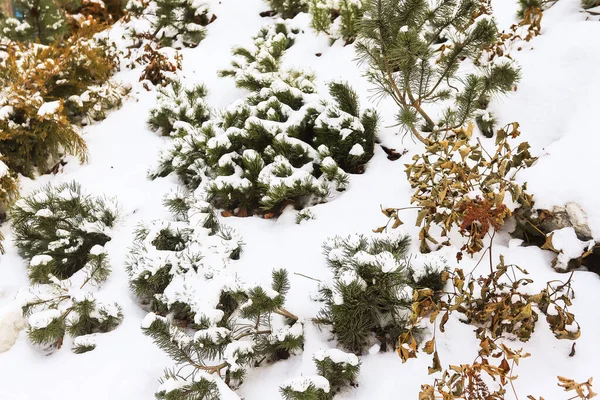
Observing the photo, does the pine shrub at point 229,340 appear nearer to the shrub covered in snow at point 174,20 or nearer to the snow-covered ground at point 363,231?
the snow-covered ground at point 363,231

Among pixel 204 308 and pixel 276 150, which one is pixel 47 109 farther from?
pixel 204 308

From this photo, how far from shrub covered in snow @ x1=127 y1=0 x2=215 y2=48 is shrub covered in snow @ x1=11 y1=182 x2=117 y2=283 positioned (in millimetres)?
3278

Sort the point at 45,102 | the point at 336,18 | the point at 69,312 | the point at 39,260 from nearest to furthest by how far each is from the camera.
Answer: the point at 69,312 < the point at 39,260 < the point at 45,102 < the point at 336,18

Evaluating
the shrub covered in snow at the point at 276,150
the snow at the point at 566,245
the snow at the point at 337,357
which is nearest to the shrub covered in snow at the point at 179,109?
the shrub covered in snow at the point at 276,150

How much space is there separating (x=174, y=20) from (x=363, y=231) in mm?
4505

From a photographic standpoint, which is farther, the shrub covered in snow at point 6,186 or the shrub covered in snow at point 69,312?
the shrub covered in snow at point 6,186

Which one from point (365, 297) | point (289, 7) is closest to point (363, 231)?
point (365, 297)

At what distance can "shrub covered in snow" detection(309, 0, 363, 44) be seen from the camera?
4.21 meters

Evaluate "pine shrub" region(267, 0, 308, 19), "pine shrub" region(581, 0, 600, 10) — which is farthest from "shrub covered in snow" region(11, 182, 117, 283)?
"pine shrub" region(581, 0, 600, 10)

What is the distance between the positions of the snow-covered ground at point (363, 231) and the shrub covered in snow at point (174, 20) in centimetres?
214

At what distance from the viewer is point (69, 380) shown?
2057mm

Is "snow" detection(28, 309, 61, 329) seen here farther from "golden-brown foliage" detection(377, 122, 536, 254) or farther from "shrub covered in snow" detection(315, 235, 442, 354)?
"golden-brown foliage" detection(377, 122, 536, 254)

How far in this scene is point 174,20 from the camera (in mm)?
5430

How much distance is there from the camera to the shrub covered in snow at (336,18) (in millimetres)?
4207
